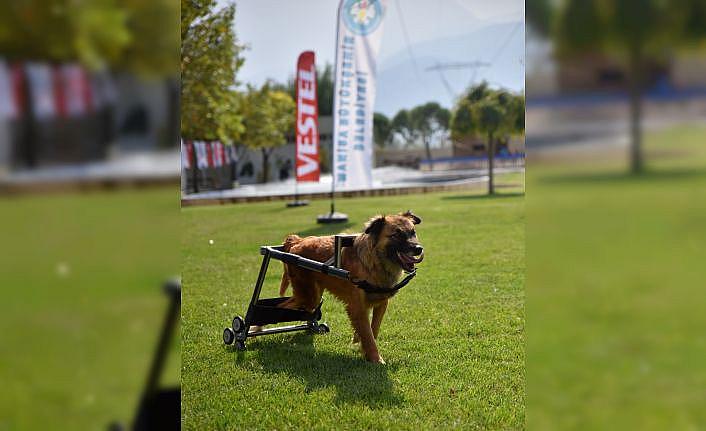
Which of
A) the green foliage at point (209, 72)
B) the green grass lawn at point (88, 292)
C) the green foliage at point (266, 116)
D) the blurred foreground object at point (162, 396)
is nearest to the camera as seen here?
the green grass lawn at point (88, 292)

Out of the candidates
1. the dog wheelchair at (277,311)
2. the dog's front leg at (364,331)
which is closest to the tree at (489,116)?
the dog wheelchair at (277,311)

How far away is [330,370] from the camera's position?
2846mm

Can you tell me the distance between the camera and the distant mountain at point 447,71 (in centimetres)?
279

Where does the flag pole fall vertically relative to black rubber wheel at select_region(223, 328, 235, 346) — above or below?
above

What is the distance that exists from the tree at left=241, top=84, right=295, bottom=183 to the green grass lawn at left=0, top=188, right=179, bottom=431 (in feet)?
2.13

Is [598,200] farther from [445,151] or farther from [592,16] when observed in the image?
[445,151]

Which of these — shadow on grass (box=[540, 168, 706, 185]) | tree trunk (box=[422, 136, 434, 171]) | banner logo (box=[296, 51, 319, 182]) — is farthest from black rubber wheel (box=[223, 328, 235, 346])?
shadow on grass (box=[540, 168, 706, 185])

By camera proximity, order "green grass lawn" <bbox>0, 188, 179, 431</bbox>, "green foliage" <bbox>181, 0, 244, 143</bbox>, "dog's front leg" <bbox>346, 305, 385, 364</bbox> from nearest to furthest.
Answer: "green grass lawn" <bbox>0, 188, 179, 431</bbox>
"green foliage" <bbox>181, 0, 244, 143</bbox>
"dog's front leg" <bbox>346, 305, 385, 364</bbox>

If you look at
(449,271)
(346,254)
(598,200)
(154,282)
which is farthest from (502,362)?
(154,282)

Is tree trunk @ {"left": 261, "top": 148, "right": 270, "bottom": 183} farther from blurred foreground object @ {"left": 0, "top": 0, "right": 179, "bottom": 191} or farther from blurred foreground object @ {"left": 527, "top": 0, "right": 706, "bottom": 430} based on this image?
blurred foreground object @ {"left": 527, "top": 0, "right": 706, "bottom": 430}

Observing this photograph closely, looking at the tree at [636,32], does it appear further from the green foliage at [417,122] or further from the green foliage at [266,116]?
the green foliage at [266,116]

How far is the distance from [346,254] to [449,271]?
47 centimetres

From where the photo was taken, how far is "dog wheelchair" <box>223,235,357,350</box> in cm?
284

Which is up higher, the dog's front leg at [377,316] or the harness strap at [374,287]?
the harness strap at [374,287]
